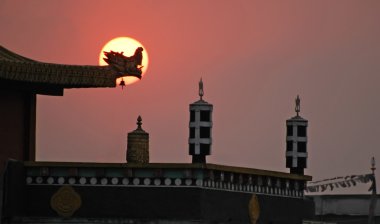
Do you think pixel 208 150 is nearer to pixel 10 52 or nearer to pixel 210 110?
pixel 210 110

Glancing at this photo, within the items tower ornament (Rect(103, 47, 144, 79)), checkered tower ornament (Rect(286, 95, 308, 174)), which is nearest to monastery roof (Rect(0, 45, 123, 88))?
tower ornament (Rect(103, 47, 144, 79))

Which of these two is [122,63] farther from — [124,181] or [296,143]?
[296,143]

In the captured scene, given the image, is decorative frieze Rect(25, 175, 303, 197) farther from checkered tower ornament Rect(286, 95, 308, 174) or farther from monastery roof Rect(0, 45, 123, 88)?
checkered tower ornament Rect(286, 95, 308, 174)

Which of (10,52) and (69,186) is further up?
(10,52)

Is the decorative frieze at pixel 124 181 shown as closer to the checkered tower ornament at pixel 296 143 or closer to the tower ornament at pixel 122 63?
the tower ornament at pixel 122 63

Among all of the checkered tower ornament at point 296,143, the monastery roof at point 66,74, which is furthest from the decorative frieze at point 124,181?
the checkered tower ornament at point 296,143

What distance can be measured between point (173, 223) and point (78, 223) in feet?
8.61

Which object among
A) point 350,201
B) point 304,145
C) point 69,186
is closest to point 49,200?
point 69,186

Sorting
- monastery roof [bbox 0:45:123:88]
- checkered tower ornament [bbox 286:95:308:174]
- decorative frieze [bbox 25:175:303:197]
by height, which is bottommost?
decorative frieze [bbox 25:175:303:197]

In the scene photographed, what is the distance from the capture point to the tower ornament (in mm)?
50844

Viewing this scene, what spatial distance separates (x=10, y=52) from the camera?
5316cm

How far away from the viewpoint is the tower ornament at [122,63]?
5084cm

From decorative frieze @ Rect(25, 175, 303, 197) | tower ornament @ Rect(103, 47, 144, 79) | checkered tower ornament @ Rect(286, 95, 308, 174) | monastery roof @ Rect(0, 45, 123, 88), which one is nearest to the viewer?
decorative frieze @ Rect(25, 175, 303, 197)

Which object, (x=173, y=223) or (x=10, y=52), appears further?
(x=10, y=52)
